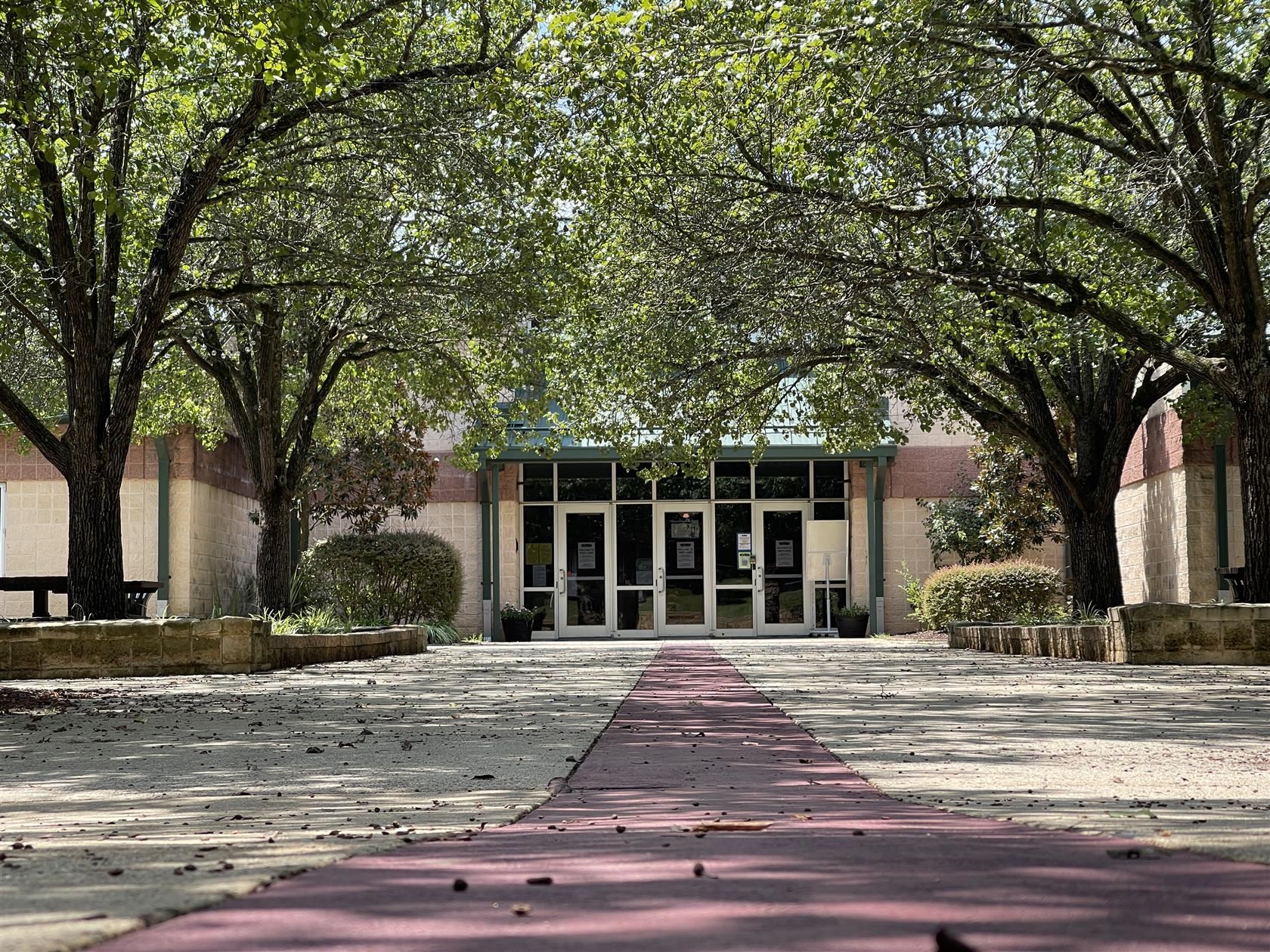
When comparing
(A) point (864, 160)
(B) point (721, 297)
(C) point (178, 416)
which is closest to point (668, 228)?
(B) point (721, 297)

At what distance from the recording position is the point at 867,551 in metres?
25.7

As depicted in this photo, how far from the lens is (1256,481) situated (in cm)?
1252

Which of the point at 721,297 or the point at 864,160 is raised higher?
the point at 864,160

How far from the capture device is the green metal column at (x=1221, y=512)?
65.6 ft

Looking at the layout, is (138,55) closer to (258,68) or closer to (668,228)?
(258,68)

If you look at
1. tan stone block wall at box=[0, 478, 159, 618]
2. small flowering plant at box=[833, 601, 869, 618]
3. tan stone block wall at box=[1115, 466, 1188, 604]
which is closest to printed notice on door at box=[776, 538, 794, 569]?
small flowering plant at box=[833, 601, 869, 618]

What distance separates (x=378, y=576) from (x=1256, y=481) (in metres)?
13.6

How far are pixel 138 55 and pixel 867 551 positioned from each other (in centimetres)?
1754

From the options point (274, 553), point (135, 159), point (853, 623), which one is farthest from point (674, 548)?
point (135, 159)

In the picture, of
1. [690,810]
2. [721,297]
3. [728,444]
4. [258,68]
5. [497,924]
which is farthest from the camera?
[728,444]

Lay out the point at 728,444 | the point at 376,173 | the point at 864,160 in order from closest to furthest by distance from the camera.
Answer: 1. the point at 864,160
2. the point at 376,173
3. the point at 728,444

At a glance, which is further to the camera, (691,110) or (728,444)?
(728,444)

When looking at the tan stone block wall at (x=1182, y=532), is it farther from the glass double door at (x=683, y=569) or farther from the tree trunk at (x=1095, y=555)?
the glass double door at (x=683, y=569)

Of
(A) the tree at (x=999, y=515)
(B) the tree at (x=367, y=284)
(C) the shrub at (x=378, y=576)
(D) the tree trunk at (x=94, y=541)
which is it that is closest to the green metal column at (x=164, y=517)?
(C) the shrub at (x=378, y=576)
